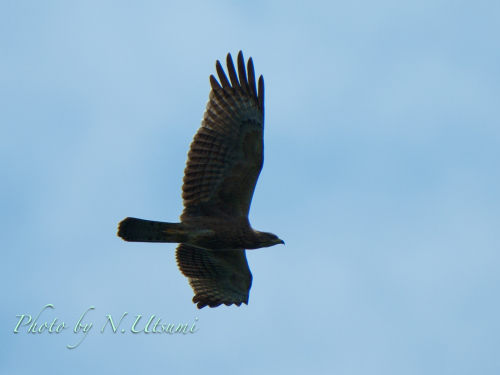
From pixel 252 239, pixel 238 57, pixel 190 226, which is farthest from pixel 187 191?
pixel 238 57

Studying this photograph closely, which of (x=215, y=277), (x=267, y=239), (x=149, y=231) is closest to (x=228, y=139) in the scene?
(x=267, y=239)

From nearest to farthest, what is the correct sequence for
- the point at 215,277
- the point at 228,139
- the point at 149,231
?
the point at 149,231, the point at 228,139, the point at 215,277

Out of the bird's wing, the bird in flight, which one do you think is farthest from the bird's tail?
the bird's wing

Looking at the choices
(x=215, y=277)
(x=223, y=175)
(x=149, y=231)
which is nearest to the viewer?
(x=149, y=231)

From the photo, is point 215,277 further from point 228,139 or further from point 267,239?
point 228,139

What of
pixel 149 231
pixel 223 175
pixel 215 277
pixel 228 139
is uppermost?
pixel 228 139

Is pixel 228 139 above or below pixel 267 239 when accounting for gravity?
above

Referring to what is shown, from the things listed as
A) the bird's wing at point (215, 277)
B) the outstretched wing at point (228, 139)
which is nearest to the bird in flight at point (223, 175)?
the outstretched wing at point (228, 139)

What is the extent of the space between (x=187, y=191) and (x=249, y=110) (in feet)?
5.04

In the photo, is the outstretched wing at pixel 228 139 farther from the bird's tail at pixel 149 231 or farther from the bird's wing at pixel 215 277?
the bird's wing at pixel 215 277

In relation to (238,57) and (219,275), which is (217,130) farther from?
(219,275)

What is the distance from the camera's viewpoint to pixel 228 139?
423 inches

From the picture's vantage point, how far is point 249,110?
35.2ft

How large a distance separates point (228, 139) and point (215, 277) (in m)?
2.66
